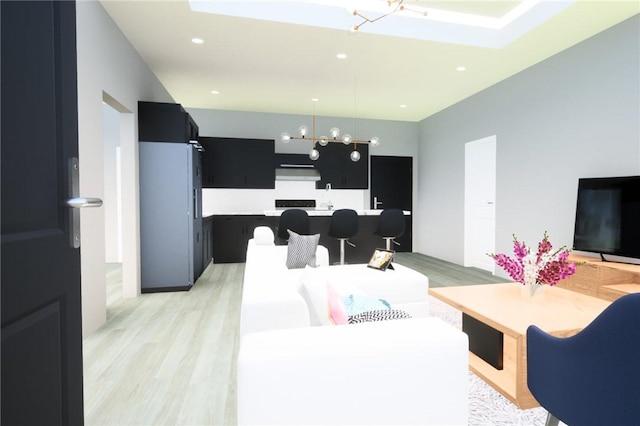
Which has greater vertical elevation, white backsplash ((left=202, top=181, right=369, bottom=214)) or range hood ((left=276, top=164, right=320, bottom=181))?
range hood ((left=276, top=164, right=320, bottom=181))

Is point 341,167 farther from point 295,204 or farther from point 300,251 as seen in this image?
point 300,251

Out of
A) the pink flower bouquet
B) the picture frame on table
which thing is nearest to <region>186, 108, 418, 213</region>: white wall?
the picture frame on table

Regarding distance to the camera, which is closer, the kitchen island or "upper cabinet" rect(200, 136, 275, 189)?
the kitchen island

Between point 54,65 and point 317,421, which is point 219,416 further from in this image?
point 54,65

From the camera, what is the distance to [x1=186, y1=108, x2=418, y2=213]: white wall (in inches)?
270

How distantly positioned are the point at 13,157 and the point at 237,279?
4.58 m

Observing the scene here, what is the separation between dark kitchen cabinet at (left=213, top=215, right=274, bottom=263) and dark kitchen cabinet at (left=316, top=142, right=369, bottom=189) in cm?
161

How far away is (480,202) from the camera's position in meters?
5.81

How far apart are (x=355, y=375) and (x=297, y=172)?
607 cm

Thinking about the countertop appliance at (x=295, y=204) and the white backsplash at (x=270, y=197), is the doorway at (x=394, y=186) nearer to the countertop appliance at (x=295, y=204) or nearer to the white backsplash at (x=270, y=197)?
the white backsplash at (x=270, y=197)

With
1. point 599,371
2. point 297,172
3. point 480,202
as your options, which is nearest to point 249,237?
point 297,172

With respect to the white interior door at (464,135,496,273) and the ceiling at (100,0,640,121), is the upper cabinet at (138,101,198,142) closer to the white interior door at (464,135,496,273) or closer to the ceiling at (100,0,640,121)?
the ceiling at (100,0,640,121)

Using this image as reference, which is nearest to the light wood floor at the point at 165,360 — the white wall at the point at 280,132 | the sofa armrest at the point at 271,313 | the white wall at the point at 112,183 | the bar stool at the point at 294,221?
the sofa armrest at the point at 271,313

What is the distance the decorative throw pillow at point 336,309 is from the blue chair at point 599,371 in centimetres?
86
